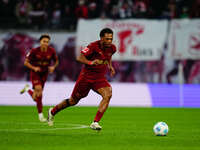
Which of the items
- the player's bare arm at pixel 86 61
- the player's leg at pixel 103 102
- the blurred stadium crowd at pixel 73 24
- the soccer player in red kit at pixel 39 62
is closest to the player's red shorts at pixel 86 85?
the player's leg at pixel 103 102

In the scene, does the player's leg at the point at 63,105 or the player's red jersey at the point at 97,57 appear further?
the player's leg at the point at 63,105

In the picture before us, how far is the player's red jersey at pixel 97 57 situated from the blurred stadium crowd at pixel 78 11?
12.6m

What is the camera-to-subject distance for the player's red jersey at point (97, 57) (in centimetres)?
1284

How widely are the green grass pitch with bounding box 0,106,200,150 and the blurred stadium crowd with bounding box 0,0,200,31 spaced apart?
823cm

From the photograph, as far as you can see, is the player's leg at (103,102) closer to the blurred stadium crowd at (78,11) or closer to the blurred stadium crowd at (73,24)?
the blurred stadium crowd at (73,24)

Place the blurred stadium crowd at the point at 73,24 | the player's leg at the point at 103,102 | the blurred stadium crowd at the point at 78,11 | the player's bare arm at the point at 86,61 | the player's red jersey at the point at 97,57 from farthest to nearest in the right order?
the blurred stadium crowd at the point at 78,11 → the blurred stadium crowd at the point at 73,24 → the player's red jersey at the point at 97,57 → the player's bare arm at the point at 86,61 → the player's leg at the point at 103,102

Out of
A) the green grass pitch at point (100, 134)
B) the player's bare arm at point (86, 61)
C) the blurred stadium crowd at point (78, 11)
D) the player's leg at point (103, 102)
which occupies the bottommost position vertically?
the green grass pitch at point (100, 134)

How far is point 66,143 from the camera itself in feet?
34.7

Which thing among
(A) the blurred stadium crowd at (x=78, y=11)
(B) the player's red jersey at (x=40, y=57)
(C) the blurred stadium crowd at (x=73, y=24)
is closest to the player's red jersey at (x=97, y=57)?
(B) the player's red jersey at (x=40, y=57)

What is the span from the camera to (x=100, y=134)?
1234 cm

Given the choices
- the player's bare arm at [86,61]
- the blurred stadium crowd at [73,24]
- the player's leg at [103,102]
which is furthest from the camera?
the blurred stadium crowd at [73,24]

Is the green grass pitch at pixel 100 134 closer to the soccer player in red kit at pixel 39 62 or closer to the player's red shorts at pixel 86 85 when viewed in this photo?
the soccer player in red kit at pixel 39 62

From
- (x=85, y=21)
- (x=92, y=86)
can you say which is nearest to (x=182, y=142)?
(x=92, y=86)

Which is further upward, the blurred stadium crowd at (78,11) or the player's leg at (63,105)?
the blurred stadium crowd at (78,11)
